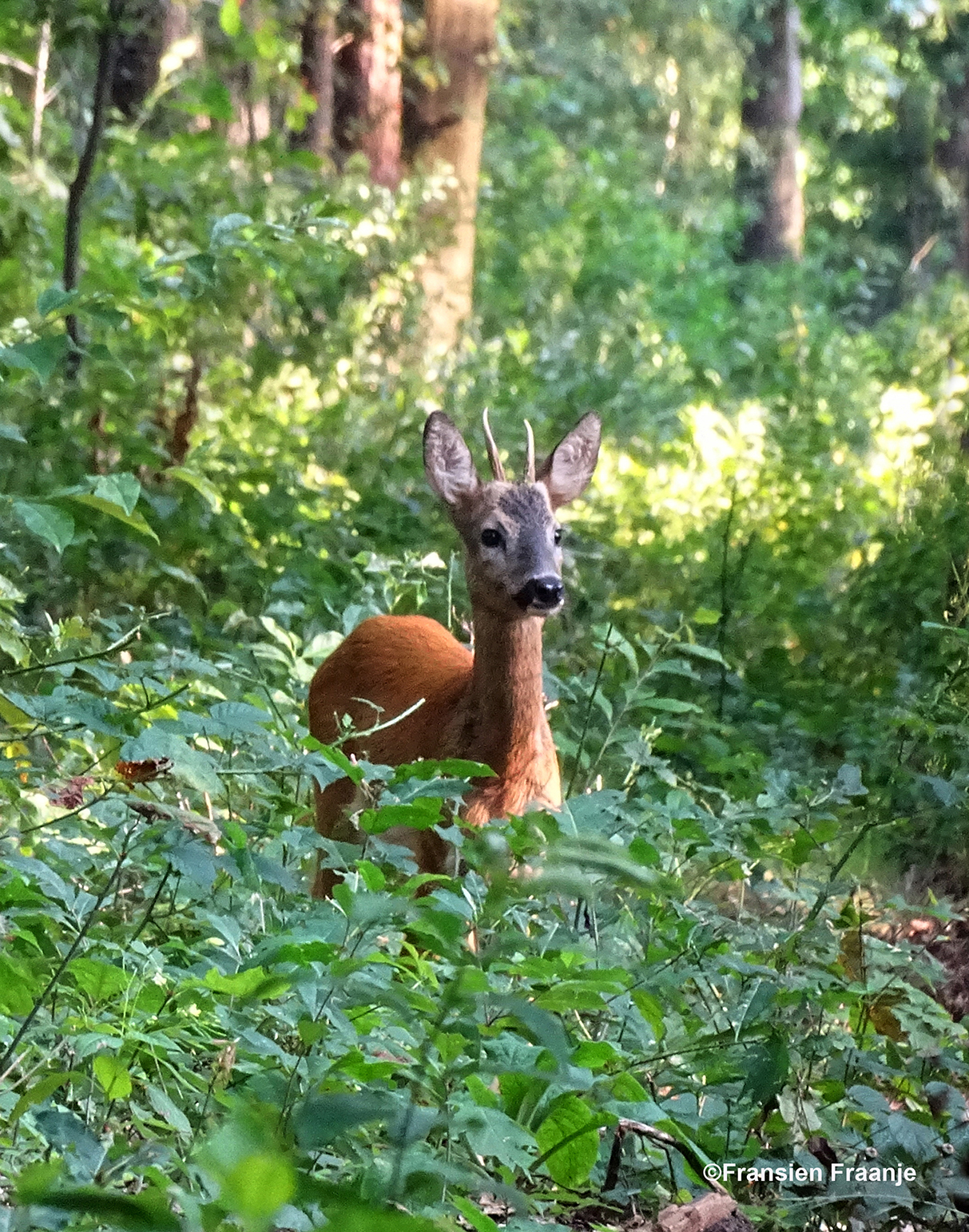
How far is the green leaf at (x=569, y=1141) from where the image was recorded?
6.67 ft

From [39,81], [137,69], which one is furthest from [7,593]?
[137,69]

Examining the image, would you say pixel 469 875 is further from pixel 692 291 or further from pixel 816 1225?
pixel 692 291

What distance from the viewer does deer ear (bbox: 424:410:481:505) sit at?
4828 mm

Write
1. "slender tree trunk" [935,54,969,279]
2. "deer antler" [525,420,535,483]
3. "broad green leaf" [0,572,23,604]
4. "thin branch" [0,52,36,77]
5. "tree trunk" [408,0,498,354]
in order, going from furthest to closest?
"slender tree trunk" [935,54,969,279] → "tree trunk" [408,0,498,354] → "thin branch" [0,52,36,77] → "deer antler" [525,420,535,483] → "broad green leaf" [0,572,23,604]

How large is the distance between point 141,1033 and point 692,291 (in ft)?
66.1

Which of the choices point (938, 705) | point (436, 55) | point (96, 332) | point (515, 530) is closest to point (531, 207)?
point (436, 55)

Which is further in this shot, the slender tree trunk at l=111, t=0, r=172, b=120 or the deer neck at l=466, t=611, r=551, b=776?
the slender tree trunk at l=111, t=0, r=172, b=120

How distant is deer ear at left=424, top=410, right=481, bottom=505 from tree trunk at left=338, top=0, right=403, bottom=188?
661 cm

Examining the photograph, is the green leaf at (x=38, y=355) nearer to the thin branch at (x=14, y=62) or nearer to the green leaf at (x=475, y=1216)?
the green leaf at (x=475, y=1216)

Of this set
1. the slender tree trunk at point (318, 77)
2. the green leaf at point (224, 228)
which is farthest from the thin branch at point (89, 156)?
the slender tree trunk at point (318, 77)

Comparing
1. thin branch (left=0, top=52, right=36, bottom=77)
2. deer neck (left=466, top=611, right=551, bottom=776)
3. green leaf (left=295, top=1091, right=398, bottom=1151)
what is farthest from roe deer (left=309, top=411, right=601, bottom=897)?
thin branch (left=0, top=52, right=36, bottom=77)

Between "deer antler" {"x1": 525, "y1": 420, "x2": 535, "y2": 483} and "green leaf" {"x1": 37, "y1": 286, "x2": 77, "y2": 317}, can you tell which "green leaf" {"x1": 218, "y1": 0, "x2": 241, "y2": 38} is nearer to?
"deer antler" {"x1": 525, "y1": 420, "x2": 535, "y2": 483}

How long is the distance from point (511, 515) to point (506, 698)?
2.02 ft

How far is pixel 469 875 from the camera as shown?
7.34ft
